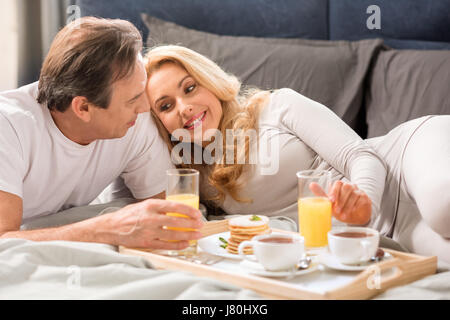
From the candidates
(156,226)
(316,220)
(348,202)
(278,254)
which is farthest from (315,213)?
(156,226)

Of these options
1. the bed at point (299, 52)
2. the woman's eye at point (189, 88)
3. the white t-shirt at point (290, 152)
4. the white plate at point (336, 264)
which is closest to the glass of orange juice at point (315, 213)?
the white plate at point (336, 264)

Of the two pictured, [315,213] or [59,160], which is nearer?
[315,213]

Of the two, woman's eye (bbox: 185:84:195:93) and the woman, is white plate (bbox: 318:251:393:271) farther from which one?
woman's eye (bbox: 185:84:195:93)

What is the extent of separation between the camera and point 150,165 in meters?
2.07

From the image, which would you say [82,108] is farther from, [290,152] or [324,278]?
[324,278]

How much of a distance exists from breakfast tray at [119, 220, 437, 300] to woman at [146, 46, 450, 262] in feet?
1.50

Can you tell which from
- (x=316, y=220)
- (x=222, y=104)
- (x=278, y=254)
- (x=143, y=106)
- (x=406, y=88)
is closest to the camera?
(x=278, y=254)

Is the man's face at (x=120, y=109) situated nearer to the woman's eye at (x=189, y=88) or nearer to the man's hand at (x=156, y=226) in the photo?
the woman's eye at (x=189, y=88)

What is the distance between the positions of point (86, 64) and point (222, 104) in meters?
0.56

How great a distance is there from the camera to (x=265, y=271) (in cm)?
126

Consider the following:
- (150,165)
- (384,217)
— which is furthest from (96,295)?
(384,217)

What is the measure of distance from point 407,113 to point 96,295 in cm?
146

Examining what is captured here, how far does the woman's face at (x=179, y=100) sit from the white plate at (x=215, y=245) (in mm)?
548

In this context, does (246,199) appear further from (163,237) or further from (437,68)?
(437,68)
